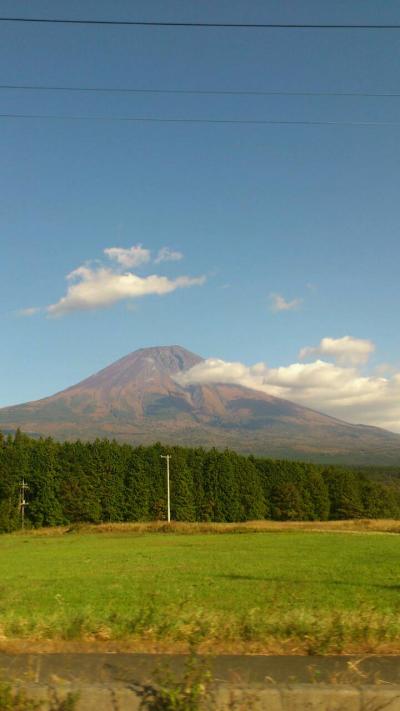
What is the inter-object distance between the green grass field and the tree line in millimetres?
11350

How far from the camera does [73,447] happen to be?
86.1 m

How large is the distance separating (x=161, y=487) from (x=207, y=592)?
2629 inches

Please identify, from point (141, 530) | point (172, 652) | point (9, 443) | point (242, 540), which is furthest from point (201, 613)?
point (9, 443)

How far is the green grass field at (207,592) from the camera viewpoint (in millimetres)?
5168

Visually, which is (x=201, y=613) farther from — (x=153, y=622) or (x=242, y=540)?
(x=242, y=540)

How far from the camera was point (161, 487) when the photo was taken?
86.4 meters

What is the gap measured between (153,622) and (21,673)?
1824 millimetres

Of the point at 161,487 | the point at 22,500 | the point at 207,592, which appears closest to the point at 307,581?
the point at 207,592

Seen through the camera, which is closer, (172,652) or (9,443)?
(172,652)

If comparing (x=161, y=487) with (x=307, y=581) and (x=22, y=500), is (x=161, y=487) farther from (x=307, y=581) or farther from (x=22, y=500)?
(x=307, y=581)

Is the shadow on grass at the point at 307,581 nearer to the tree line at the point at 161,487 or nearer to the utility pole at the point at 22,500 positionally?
the tree line at the point at 161,487

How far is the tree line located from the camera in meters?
79.1

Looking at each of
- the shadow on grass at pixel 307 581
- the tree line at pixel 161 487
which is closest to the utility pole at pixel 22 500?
the tree line at pixel 161 487

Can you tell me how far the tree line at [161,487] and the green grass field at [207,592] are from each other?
11350 millimetres
